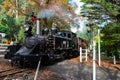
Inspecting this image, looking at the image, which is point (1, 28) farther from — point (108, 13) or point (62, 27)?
point (108, 13)

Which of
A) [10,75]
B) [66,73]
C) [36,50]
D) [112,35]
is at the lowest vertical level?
[66,73]

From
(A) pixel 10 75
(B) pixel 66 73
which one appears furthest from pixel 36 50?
(A) pixel 10 75

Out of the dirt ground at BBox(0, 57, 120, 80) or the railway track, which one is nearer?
the railway track

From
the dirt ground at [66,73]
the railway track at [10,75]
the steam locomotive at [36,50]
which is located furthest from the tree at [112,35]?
the railway track at [10,75]

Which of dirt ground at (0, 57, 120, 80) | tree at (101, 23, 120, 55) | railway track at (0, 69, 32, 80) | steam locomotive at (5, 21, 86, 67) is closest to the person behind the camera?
railway track at (0, 69, 32, 80)

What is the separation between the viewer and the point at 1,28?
4703 centimetres

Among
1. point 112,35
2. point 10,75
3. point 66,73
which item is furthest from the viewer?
point 112,35

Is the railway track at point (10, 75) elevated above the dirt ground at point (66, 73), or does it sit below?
above

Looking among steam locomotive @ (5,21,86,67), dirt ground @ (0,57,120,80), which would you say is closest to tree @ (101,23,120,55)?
dirt ground @ (0,57,120,80)

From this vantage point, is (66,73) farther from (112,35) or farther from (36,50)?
(112,35)

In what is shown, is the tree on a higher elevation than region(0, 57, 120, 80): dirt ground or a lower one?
higher

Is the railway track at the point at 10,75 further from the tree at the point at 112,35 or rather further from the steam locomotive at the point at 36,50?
the tree at the point at 112,35

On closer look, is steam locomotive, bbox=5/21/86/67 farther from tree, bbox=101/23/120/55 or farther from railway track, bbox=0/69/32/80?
tree, bbox=101/23/120/55

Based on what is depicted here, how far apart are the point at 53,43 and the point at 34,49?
81.7 inches
